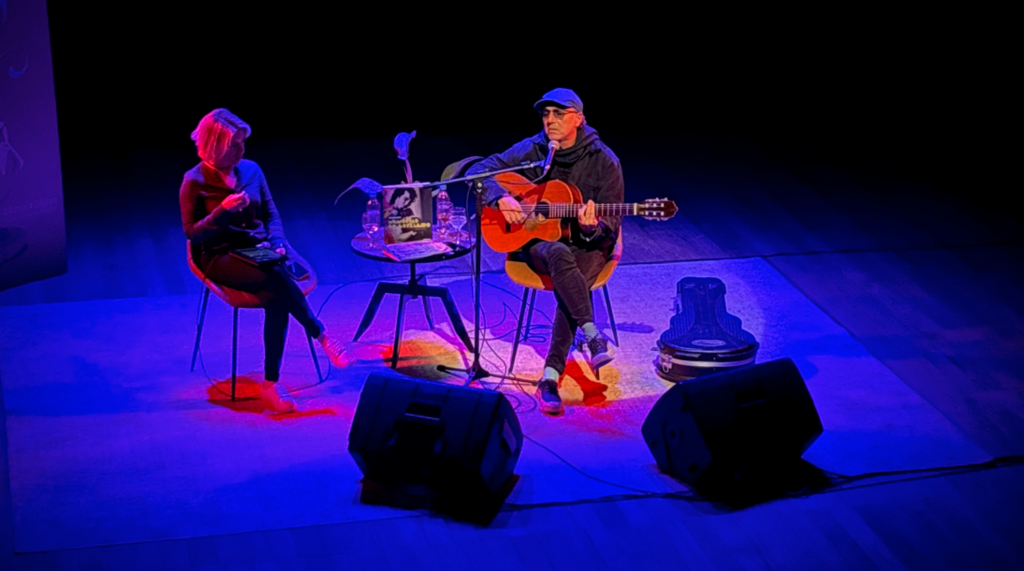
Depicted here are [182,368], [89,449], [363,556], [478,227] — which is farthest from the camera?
[182,368]

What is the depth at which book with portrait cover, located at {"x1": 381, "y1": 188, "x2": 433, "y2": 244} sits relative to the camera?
5.20 meters

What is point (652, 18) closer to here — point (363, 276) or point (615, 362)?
point (363, 276)

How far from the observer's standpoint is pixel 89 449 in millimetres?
4559

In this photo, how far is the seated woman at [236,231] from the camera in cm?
484

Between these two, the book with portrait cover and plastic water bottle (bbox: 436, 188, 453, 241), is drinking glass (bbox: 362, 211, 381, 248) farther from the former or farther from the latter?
plastic water bottle (bbox: 436, 188, 453, 241)

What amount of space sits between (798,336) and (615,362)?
98 cm

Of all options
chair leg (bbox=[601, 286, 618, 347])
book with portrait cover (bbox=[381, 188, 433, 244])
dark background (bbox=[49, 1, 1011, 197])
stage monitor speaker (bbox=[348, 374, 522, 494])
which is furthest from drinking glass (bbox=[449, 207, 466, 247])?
dark background (bbox=[49, 1, 1011, 197])

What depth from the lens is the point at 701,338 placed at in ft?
17.2

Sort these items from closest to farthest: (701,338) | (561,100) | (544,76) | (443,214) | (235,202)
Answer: (235,202), (561,100), (701,338), (443,214), (544,76)

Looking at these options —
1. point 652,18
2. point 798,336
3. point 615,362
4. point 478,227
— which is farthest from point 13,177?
point 652,18

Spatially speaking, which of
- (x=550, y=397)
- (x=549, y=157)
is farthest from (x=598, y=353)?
(x=549, y=157)

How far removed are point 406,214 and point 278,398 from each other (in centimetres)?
102

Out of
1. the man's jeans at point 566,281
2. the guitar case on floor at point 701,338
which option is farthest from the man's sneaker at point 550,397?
the guitar case on floor at point 701,338

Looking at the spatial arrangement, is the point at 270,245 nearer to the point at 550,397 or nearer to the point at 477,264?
the point at 477,264
